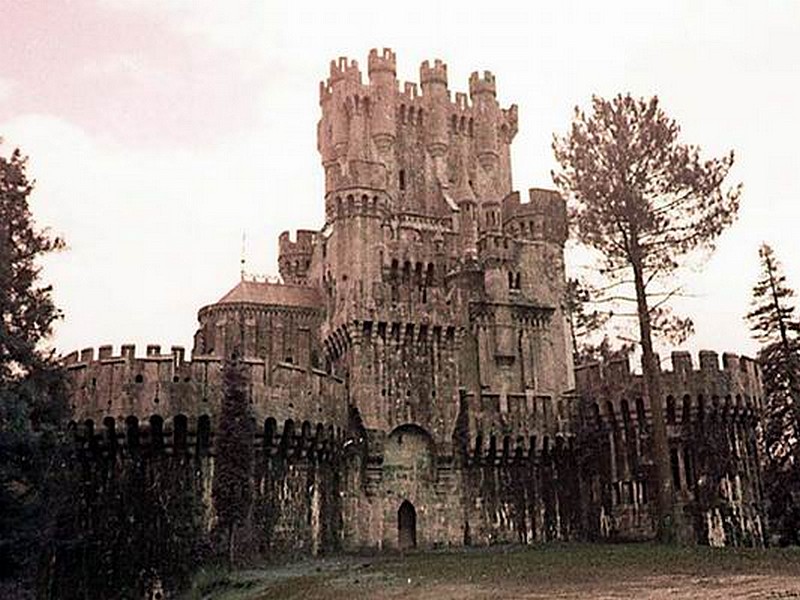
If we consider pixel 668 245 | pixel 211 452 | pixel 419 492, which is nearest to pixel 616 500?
pixel 419 492

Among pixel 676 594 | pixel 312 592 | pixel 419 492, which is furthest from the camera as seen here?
pixel 419 492

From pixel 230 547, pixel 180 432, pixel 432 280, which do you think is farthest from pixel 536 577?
pixel 432 280

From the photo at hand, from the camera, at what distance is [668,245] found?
34969 mm

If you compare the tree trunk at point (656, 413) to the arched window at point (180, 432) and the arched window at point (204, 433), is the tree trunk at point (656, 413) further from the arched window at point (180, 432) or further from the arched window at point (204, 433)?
the arched window at point (180, 432)

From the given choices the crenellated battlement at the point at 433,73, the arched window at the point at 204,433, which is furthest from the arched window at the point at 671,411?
the crenellated battlement at the point at 433,73

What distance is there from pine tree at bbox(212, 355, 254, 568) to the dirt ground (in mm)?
2504

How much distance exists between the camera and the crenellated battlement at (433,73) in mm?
60438

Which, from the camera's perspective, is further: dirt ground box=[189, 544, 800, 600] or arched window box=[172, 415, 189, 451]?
arched window box=[172, 415, 189, 451]

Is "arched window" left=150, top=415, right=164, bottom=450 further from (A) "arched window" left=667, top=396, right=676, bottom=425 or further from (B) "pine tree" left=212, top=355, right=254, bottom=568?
(A) "arched window" left=667, top=396, right=676, bottom=425

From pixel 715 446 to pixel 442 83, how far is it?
31.7 metres

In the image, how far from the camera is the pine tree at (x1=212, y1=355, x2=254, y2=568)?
33969 millimetres

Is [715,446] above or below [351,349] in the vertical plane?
below

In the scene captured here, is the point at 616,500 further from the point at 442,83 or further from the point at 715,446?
the point at 442,83

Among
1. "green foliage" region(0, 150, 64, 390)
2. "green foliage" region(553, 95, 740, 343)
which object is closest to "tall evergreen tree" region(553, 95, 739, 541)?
"green foliage" region(553, 95, 740, 343)
